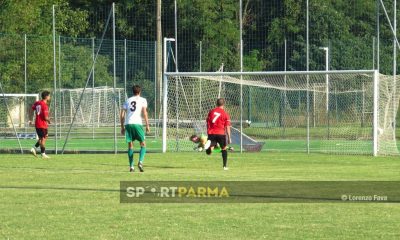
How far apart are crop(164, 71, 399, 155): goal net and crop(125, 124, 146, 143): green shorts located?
10972 mm

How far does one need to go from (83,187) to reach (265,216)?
5638 millimetres

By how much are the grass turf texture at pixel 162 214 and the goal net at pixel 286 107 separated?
11633 mm

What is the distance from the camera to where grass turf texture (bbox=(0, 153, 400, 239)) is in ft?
39.9

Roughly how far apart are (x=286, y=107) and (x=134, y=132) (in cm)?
1455

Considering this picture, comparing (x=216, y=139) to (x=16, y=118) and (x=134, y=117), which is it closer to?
(x=134, y=117)

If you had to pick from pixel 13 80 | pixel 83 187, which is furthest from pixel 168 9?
pixel 83 187

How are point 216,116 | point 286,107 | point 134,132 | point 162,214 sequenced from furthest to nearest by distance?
1. point 286,107
2. point 216,116
3. point 134,132
4. point 162,214

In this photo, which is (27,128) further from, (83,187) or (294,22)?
(83,187)

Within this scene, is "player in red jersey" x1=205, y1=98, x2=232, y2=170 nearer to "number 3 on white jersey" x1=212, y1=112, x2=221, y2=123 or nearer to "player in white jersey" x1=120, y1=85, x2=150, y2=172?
"number 3 on white jersey" x1=212, y1=112, x2=221, y2=123

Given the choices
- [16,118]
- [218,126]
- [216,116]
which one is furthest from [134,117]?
[16,118]

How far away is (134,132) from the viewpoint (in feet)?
78.1

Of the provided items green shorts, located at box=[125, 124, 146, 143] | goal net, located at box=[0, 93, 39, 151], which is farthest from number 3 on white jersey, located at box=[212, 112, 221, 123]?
goal net, located at box=[0, 93, 39, 151]

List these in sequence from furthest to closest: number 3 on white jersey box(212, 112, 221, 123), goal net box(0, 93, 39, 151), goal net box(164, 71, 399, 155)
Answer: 1. goal net box(0, 93, 39, 151)
2. goal net box(164, 71, 399, 155)
3. number 3 on white jersey box(212, 112, 221, 123)

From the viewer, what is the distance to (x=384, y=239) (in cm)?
1165
